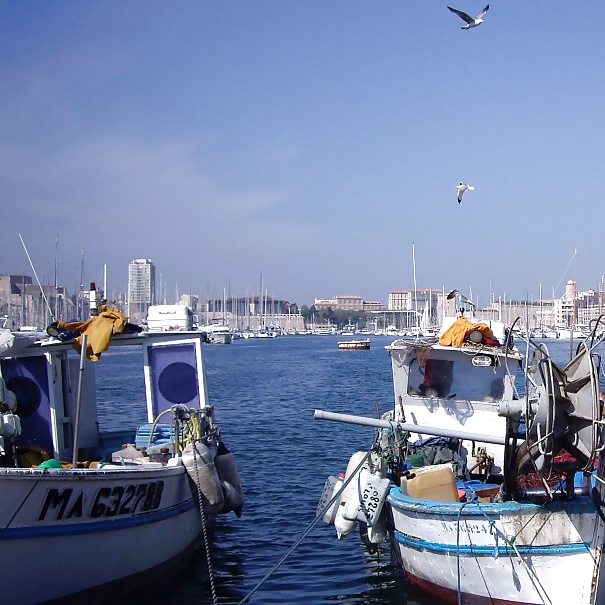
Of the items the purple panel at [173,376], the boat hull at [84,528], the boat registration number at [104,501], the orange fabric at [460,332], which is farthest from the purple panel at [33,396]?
the orange fabric at [460,332]

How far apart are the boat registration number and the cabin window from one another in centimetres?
610

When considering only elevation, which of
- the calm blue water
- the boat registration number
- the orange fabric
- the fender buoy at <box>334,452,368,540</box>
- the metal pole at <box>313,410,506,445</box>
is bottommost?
the calm blue water

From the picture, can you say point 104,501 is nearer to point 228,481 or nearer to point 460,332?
point 228,481

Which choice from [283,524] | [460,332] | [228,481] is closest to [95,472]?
[228,481]

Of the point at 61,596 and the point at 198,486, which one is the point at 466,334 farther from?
the point at 61,596

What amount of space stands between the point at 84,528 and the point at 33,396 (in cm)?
419

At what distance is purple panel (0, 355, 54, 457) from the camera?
45.9 feet

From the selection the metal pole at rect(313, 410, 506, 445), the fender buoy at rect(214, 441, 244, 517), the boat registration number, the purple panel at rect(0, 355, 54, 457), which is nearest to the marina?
the metal pole at rect(313, 410, 506, 445)

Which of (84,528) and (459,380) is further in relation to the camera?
(459,380)

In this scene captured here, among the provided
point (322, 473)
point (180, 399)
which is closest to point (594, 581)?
point (180, 399)

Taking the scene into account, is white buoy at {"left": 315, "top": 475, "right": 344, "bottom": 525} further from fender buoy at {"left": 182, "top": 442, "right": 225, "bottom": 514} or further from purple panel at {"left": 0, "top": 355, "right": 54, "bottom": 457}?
purple panel at {"left": 0, "top": 355, "right": 54, "bottom": 457}

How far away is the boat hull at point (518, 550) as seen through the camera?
10.1m

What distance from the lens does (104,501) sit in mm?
10750

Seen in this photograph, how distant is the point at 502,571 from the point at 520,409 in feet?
7.68
